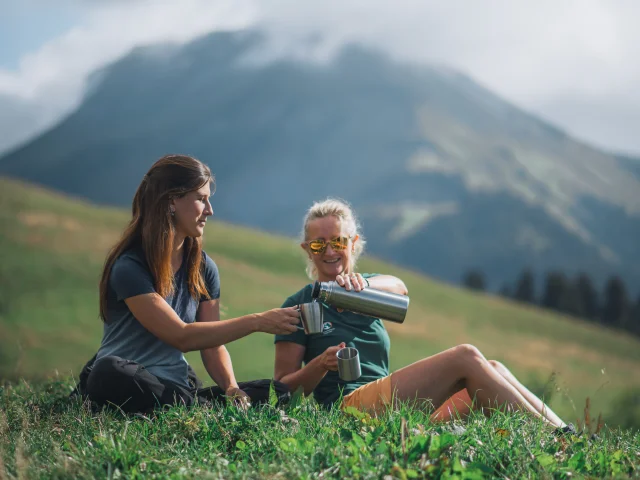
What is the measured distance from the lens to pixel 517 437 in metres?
4.21

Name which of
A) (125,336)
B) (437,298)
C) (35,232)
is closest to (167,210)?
(125,336)

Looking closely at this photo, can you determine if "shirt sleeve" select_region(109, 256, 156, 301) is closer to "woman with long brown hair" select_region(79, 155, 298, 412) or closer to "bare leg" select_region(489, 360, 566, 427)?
"woman with long brown hair" select_region(79, 155, 298, 412)

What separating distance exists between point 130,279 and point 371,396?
1.92m

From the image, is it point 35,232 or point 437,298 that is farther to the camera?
point 437,298

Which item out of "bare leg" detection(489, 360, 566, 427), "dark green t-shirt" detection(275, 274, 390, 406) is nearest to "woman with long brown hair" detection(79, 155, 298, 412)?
"dark green t-shirt" detection(275, 274, 390, 406)

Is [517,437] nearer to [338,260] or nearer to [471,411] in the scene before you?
[471,411]

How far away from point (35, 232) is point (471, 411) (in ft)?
128

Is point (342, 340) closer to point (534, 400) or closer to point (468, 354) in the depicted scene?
point (468, 354)

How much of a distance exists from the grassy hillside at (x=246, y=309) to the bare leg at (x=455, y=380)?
14.6 meters

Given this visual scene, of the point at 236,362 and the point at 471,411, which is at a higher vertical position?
the point at 471,411

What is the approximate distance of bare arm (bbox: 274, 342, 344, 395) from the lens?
524 cm

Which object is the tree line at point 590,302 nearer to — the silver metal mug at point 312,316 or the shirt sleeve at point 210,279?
the shirt sleeve at point 210,279

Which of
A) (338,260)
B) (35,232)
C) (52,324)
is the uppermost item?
(338,260)

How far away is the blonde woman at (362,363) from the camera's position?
5.12 meters
